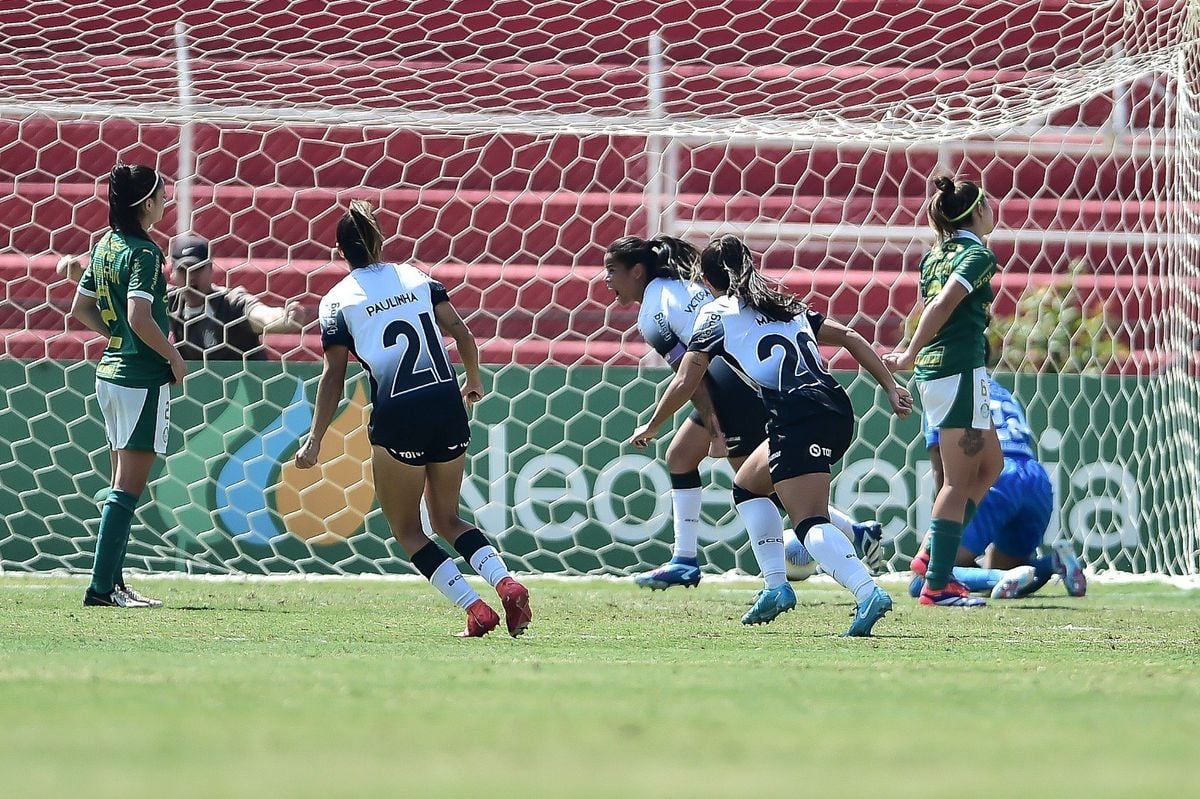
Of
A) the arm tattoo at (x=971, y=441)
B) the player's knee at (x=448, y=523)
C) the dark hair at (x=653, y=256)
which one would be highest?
the dark hair at (x=653, y=256)

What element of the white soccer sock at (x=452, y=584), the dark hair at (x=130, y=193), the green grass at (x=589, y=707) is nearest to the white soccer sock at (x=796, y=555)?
the green grass at (x=589, y=707)

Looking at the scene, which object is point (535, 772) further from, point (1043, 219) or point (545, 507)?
point (1043, 219)

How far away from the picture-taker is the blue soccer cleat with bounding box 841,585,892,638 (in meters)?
4.96

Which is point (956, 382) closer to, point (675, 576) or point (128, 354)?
point (675, 576)

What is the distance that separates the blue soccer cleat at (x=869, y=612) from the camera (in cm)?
496

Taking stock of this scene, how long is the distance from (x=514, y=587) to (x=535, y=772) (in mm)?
2470

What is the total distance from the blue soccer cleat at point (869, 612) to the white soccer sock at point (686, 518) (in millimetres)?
2064

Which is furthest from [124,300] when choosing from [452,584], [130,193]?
[452,584]

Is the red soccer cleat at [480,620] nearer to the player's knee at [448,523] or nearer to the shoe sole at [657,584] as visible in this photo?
the player's knee at [448,523]

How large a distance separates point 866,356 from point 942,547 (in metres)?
1.16

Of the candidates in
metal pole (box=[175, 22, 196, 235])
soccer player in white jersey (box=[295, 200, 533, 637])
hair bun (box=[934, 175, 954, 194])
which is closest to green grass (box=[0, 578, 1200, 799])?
soccer player in white jersey (box=[295, 200, 533, 637])

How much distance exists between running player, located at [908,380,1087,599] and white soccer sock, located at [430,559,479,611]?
242 cm

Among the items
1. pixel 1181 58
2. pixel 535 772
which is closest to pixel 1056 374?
pixel 1181 58

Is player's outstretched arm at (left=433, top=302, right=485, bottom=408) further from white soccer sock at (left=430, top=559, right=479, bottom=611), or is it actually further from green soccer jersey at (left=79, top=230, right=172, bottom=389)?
green soccer jersey at (left=79, top=230, right=172, bottom=389)
